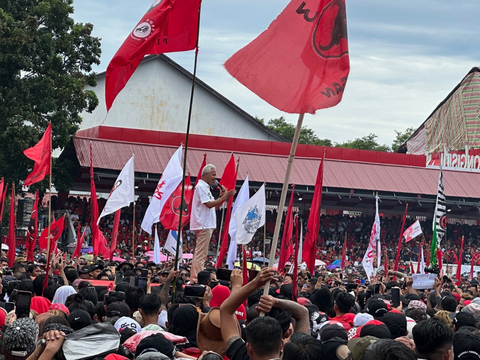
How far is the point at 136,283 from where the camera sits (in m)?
7.64

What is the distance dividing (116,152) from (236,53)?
23957mm

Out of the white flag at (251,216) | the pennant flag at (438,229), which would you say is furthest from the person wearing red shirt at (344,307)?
the pennant flag at (438,229)

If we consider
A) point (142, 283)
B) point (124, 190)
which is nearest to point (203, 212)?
point (142, 283)

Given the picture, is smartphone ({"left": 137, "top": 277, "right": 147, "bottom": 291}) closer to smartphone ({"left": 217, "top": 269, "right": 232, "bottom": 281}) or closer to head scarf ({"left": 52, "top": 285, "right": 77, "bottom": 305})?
head scarf ({"left": 52, "top": 285, "right": 77, "bottom": 305})

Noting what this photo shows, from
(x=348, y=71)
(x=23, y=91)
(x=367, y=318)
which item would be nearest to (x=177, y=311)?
(x=367, y=318)

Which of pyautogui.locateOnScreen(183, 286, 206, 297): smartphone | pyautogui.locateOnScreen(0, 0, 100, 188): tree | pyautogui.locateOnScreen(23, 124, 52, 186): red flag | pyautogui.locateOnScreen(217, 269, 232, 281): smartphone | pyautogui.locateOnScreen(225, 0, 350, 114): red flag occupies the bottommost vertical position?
pyautogui.locateOnScreen(183, 286, 206, 297): smartphone

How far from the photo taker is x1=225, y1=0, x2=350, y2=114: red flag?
5.08 m

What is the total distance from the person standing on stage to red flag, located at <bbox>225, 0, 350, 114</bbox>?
442cm

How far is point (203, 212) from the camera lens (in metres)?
9.76

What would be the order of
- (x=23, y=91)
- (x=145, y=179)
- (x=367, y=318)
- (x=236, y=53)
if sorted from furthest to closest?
(x=145, y=179) → (x=23, y=91) → (x=367, y=318) → (x=236, y=53)

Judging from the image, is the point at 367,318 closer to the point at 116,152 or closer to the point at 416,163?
the point at 116,152

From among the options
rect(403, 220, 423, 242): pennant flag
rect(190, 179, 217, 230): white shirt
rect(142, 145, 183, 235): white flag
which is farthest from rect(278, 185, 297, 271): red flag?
rect(403, 220, 423, 242): pennant flag

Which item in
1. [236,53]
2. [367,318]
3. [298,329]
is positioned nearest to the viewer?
[298,329]

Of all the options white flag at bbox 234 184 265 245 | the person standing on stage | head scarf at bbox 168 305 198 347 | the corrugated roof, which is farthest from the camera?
the corrugated roof
